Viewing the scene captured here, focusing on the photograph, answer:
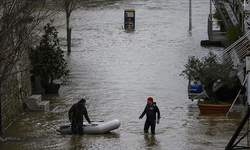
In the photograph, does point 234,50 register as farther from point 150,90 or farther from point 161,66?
point 161,66

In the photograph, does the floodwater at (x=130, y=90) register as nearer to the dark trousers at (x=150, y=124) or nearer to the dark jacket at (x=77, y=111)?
the dark trousers at (x=150, y=124)

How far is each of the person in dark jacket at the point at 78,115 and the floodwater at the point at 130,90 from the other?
494mm

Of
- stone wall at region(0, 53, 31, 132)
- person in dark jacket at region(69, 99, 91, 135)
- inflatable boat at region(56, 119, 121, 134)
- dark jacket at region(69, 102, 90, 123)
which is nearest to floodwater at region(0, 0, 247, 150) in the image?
inflatable boat at region(56, 119, 121, 134)

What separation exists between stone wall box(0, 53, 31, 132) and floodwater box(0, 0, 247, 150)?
386 mm

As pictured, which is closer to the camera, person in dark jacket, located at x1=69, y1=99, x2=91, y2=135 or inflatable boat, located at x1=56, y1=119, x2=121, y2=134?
person in dark jacket, located at x1=69, y1=99, x2=91, y2=135

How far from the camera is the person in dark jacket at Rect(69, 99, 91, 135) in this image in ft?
63.0

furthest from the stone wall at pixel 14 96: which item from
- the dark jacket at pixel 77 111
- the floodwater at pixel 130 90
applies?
the dark jacket at pixel 77 111

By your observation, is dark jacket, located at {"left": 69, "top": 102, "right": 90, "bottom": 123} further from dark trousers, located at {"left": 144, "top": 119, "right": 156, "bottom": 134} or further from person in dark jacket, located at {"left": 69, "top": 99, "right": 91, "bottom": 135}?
dark trousers, located at {"left": 144, "top": 119, "right": 156, "bottom": 134}

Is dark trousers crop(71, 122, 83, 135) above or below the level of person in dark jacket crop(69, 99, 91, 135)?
below

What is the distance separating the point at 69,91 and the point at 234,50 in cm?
844

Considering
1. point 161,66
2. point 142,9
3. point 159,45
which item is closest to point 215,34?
point 159,45

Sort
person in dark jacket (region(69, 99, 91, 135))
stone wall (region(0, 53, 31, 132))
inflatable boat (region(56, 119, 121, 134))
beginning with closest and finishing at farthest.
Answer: person in dark jacket (region(69, 99, 91, 135)) < inflatable boat (region(56, 119, 121, 134)) < stone wall (region(0, 53, 31, 132))

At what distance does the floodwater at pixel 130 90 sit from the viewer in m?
18.8

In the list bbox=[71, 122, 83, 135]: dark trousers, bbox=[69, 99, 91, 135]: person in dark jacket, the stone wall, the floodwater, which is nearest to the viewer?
the floodwater
